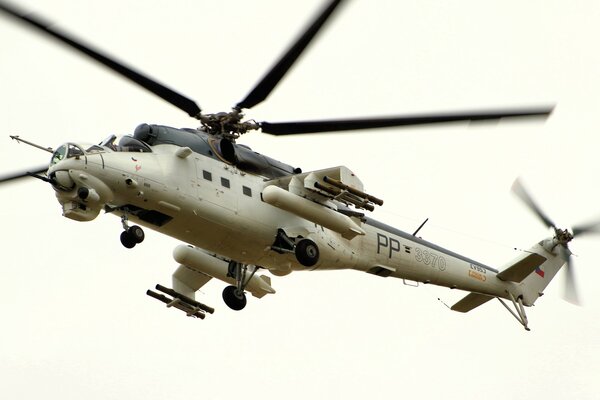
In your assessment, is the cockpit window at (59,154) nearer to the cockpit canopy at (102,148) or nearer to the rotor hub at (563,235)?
the cockpit canopy at (102,148)

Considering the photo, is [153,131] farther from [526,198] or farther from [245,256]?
[526,198]

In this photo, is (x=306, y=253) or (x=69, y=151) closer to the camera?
(x=69, y=151)

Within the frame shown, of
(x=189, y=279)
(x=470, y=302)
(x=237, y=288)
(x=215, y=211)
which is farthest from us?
(x=470, y=302)

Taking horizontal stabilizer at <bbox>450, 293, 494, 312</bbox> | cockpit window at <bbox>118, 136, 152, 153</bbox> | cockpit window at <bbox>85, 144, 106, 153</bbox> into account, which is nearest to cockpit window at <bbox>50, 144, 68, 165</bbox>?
cockpit window at <bbox>85, 144, 106, 153</bbox>

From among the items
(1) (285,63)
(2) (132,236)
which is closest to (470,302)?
(2) (132,236)

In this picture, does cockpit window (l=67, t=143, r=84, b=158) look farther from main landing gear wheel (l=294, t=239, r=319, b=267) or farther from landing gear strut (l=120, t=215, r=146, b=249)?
main landing gear wheel (l=294, t=239, r=319, b=267)

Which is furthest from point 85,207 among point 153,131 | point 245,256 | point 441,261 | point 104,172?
point 441,261

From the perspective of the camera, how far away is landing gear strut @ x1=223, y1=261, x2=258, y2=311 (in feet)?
75.6

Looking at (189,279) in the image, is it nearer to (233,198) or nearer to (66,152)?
(233,198)

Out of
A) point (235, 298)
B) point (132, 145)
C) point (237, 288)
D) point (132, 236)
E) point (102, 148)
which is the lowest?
point (132, 236)

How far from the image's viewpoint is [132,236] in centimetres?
2002

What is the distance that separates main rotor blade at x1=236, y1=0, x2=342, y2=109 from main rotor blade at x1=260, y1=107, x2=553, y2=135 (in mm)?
900

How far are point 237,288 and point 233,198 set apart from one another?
9.03 feet

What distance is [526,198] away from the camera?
87.5 ft
